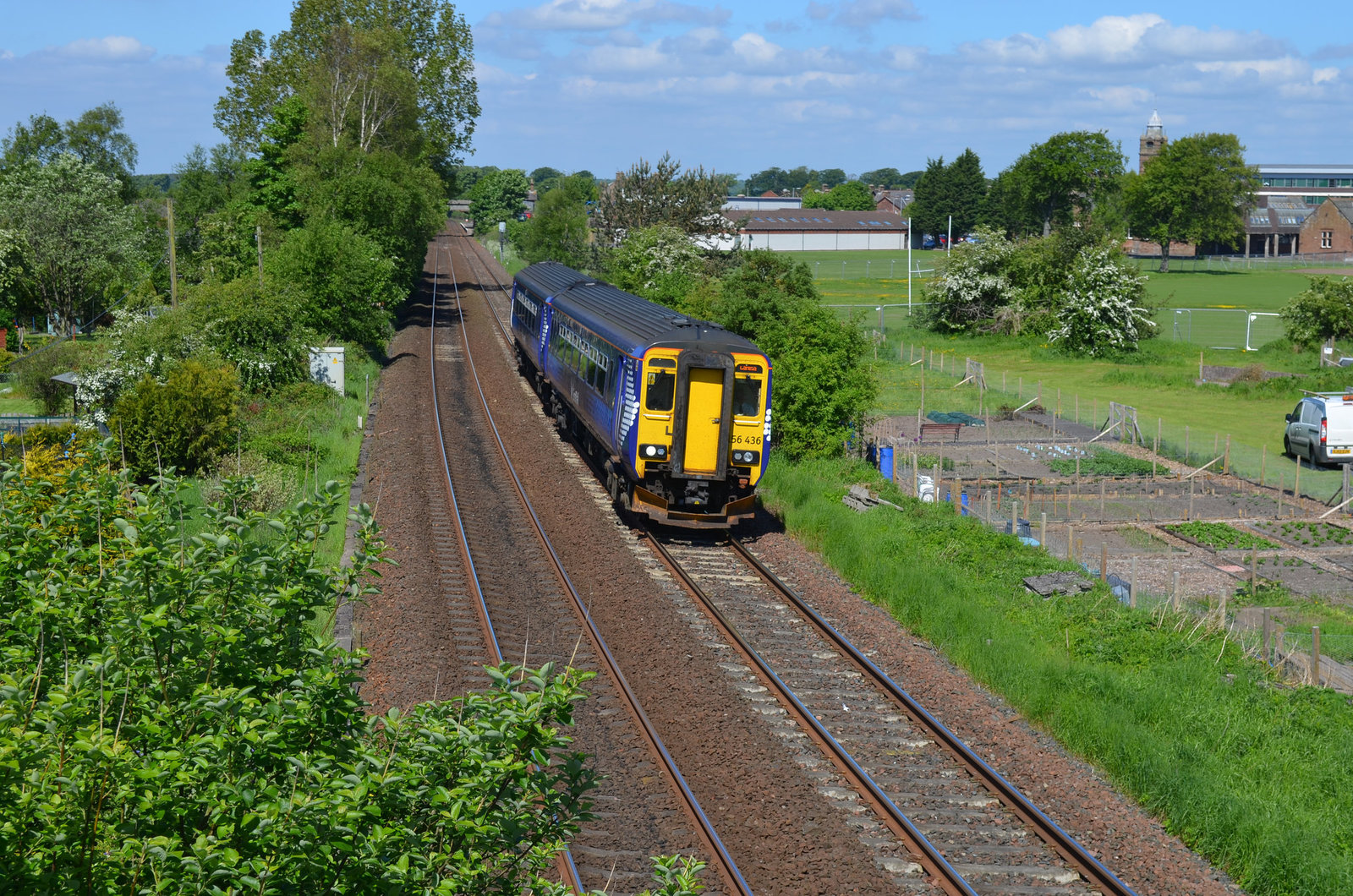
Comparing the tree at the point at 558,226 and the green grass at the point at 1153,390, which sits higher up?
the tree at the point at 558,226

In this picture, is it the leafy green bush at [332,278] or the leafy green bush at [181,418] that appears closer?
the leafy green bush at [181,418]

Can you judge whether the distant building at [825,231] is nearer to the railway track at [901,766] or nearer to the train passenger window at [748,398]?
the train passenger window at [748,398]

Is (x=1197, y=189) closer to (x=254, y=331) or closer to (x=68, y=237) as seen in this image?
(x=68, y=237)

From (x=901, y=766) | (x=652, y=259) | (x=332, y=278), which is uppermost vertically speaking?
A: (x=652, y=259)

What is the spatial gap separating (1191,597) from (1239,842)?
9.11 m

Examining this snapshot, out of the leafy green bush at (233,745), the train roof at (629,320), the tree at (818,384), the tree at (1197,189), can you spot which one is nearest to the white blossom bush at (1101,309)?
the train roof at (629,320)

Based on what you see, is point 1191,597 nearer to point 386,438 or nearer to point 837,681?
point 837,681

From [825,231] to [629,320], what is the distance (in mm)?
118388

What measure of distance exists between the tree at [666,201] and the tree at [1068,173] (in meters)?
54.9

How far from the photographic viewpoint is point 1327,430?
94.9 ft

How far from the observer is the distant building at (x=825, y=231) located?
132125 millimetres

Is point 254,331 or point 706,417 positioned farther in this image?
point 254,331

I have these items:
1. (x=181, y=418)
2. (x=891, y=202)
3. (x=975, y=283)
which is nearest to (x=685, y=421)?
(x=181, y=418)

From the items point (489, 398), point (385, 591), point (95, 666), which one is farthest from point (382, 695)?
point (489, 398)
